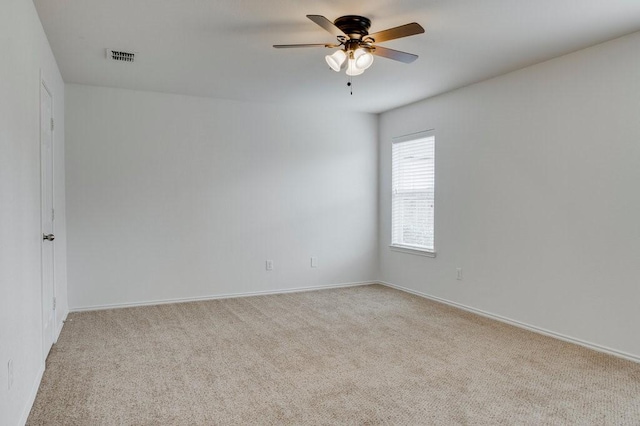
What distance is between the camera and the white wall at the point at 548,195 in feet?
10.8

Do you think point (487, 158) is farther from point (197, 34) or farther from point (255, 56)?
point (197, 34)

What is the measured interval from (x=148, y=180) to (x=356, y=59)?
117 inches

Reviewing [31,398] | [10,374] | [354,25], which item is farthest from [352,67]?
[31,398]

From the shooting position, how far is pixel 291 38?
333 centimetres

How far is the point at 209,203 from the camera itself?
521 cm

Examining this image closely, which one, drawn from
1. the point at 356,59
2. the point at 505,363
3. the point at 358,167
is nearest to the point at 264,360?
the point at 505,363

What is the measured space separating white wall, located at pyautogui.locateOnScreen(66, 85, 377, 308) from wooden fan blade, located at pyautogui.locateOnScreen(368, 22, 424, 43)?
2853 millimetres

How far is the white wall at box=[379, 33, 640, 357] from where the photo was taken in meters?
3.28

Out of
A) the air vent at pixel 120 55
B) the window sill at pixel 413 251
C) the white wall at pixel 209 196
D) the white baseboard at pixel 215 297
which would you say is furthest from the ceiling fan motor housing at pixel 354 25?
the white baseboard at pixel 215 297

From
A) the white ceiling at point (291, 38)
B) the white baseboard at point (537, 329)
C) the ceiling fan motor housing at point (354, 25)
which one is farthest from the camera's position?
the white baseboard at point (537, 329)

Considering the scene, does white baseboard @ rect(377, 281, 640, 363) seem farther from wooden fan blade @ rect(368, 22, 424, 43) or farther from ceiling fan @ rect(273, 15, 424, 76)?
wooden fan blade @ rect(368, 22, 424, 43)

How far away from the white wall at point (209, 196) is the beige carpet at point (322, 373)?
0.73 meters

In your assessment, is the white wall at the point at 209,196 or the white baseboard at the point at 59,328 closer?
the white baseboard at the point at 59,328

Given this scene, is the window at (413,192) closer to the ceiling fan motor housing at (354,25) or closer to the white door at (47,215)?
the ceiling fan motor housing at (354,25)
